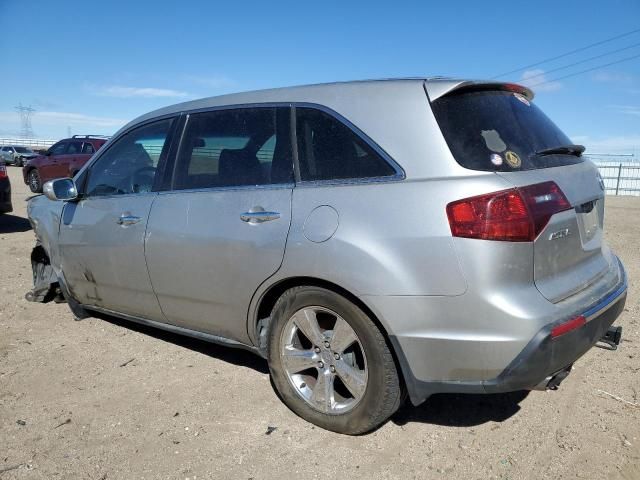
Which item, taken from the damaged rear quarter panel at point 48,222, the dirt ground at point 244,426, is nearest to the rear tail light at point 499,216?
the dirt ground at point 244,426

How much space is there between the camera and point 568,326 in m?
2.32

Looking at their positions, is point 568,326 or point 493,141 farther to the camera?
point 493,141

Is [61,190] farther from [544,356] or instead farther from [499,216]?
[544,356]

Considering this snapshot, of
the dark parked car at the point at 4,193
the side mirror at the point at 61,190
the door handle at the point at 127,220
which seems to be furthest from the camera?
the dark parked car at the point at 4,193

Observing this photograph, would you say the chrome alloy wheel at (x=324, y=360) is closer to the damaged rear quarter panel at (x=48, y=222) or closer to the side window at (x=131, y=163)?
the side window at (x=131, y=163)

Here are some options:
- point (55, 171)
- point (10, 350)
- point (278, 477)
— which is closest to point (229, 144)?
point (278, 477)

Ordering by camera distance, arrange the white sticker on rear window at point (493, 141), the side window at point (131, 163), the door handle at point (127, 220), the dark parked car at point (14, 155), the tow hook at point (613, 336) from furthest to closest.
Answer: the dark parked car at point (14, 155)
the side window at point (131, 163)
the door handle at point (127, 220)
the tow hook at point (613, 336)
the white sticker on rear window at point (493, 141)

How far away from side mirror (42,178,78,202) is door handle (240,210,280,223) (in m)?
1.82

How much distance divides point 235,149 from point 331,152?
28.9 inches

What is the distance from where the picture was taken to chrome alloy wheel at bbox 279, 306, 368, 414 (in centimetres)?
266

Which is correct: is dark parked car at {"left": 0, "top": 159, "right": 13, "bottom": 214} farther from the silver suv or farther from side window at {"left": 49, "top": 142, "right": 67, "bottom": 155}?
side window at {"left": 49, "top": 142, "right": 67, "bottom": 155}

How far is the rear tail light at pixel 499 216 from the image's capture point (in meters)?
2.25

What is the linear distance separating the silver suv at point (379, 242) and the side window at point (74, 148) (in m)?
14.8

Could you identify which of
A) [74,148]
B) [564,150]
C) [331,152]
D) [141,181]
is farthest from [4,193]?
[564,150]
